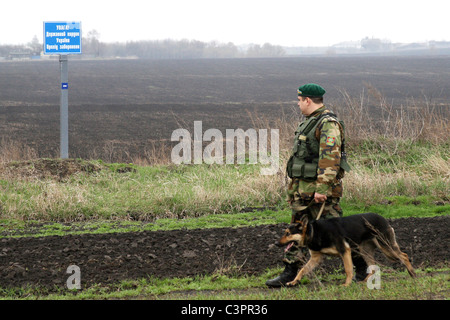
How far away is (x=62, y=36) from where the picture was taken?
14672 mm

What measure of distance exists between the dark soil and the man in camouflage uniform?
3.41ft

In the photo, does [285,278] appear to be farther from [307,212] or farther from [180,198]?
[180,198]

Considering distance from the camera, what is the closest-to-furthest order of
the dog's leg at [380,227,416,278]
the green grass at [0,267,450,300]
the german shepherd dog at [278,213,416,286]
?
the green grass at [0,267,450,300] → the german shepherd dog at [278,213,416,286] → the dog's leg at [380,227,416,278]

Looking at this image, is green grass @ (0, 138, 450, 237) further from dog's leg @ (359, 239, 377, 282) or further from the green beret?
the green beret

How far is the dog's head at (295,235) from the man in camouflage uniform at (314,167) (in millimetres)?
121

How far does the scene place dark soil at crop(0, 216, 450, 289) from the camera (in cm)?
652

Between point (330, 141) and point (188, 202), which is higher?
point (330, 141)

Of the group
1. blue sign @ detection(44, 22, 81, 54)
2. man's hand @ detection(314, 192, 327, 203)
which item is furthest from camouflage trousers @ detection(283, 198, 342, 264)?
blue sign @ detection(44, 22, 81, 54)

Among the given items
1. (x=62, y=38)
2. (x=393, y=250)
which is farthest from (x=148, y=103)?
(x=393, y=250)

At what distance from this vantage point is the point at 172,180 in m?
12.4

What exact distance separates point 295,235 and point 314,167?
0.72m

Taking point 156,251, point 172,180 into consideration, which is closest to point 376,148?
point 172,180
